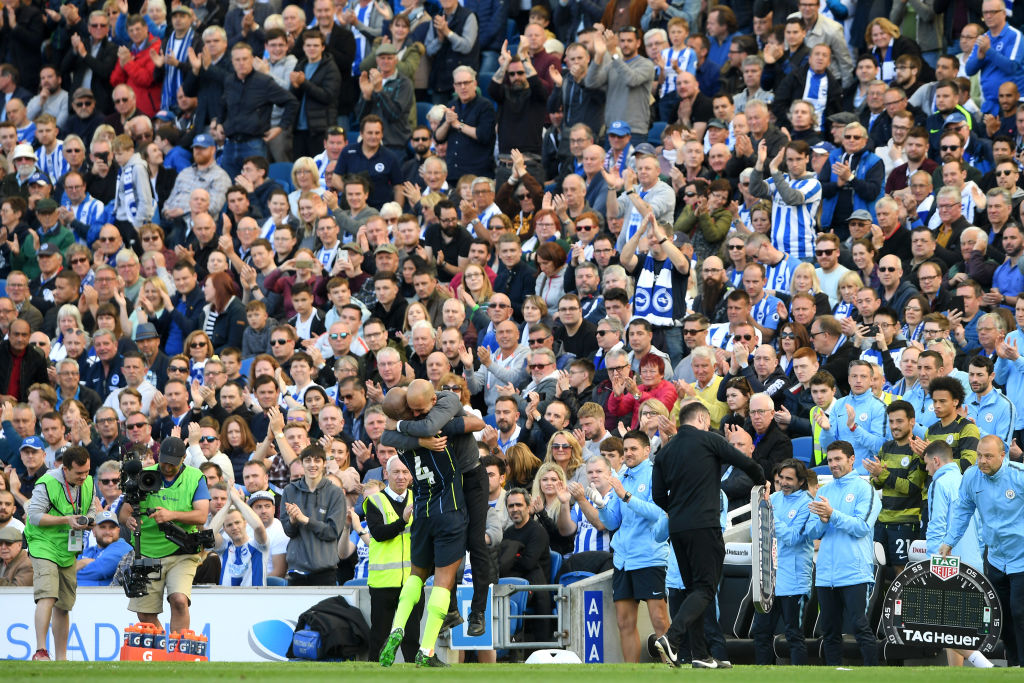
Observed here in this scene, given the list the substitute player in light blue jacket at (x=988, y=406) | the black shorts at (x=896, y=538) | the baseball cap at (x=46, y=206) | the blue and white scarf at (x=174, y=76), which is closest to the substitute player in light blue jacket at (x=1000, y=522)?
the black shorts at (x=896, y=538)

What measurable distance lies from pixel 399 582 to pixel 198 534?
5.54 feet

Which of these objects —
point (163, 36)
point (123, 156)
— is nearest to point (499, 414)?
point (123, 156)

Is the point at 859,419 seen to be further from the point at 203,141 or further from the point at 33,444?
the point at 203,141

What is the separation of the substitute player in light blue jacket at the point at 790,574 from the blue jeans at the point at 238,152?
12.2 metres

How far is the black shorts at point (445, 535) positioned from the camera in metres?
11.3

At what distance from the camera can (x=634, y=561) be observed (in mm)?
13094

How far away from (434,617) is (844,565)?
3.46 m

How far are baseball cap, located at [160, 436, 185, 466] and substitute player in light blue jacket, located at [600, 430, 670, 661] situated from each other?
3445 mm

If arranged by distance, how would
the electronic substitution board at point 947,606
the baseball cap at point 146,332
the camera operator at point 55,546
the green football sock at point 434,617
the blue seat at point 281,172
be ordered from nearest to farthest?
the green football sock at point 434,617 → the electronic substitution board at point 947,606 → the camera operator at point 55,546 → the baseball cap at point 146,332 → the blue seat at point 281,172

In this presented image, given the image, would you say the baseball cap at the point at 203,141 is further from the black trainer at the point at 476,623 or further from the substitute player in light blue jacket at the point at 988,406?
the black trainer at the point at 476,623

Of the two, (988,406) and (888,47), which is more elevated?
(888,47)

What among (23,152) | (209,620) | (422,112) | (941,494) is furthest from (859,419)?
(23,152)

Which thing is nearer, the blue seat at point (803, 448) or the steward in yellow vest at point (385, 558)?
the steward in yellow vest at point (385, 558)

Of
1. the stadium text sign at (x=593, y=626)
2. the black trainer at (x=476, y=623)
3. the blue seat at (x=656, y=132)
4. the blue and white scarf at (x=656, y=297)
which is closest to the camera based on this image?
the black trainer at (x=476, y=623)
